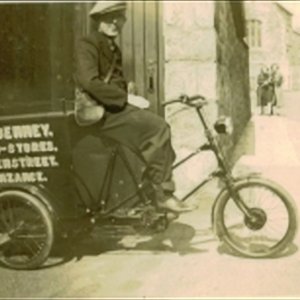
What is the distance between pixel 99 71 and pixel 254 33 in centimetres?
74

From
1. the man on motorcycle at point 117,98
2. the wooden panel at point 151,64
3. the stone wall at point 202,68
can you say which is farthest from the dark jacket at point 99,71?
the stone wall at point 202,68

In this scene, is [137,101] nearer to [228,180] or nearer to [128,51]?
[128,51]

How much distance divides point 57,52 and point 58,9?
0.66ft

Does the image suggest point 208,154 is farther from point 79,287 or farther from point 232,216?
point 79,287

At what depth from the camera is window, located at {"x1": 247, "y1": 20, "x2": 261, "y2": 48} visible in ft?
12.7

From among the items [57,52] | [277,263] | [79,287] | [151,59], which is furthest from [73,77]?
[277,263]

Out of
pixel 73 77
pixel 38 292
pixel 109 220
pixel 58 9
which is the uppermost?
pixel 58 9

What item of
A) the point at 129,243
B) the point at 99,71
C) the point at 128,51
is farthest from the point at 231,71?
the point at 129,243

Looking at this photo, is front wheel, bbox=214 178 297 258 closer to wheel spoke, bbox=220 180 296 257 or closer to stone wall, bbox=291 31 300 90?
wheel spoke, bbox=220 180 296 257

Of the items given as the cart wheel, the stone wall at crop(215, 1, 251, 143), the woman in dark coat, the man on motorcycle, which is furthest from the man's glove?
the cart wheel

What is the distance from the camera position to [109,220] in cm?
414

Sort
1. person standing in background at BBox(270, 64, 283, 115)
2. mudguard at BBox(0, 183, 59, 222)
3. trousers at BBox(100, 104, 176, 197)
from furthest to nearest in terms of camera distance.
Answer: mudguard at BBox(0, 183, 59, 222)
trousers at BBox(100, 104, 176, 197)
person standing in background at BBox(270, 64, 283, 115)

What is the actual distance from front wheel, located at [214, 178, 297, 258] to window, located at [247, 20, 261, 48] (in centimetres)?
63

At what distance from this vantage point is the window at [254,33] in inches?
152
